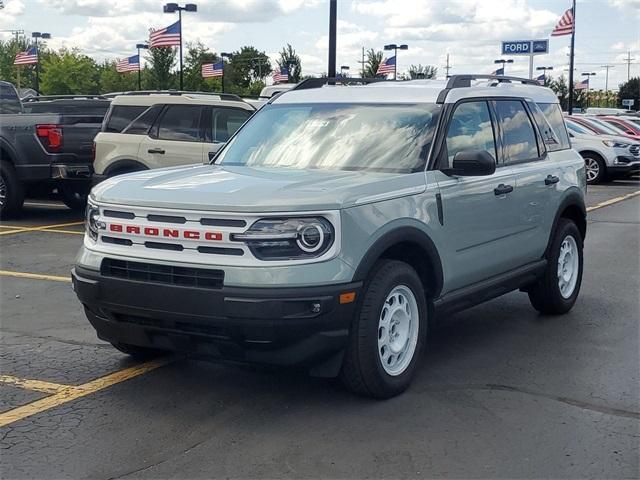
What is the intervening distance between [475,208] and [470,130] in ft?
2.05

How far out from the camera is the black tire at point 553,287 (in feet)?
23.1

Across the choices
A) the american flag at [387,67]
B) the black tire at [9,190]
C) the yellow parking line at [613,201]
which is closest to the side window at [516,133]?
the black tire at [9,190]

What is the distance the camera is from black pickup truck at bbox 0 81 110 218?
12.8 m

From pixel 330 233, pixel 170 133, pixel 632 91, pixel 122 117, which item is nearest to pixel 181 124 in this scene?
pixel 170 133

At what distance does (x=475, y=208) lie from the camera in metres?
5.84

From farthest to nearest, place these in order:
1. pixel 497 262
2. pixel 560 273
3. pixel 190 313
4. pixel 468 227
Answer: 1. pixel 560 273
2. pixel 497 262
3. pixel 468 227
4. pixel 190 313

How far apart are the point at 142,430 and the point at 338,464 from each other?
1120mm

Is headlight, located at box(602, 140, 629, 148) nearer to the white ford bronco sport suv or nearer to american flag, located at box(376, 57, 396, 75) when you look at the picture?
the white ford bronco sport suv

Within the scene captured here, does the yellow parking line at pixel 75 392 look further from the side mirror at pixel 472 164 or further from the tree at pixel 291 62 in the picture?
the tree at pixel 291 62

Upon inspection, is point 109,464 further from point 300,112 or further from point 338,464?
point 300,112

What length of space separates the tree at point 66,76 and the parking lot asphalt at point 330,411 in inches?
2547

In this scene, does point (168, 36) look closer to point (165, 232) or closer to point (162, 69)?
point (162, 69)

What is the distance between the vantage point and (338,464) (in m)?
4.13

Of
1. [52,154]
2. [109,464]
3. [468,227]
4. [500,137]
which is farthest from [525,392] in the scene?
[52,154]
